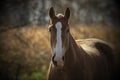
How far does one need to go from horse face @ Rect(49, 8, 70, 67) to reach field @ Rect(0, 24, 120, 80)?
360cm

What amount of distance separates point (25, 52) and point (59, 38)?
5.08 meters

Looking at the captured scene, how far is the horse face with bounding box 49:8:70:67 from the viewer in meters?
6.18

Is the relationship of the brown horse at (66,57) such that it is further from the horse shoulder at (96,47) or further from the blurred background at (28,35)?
the blurred background at (28,35)

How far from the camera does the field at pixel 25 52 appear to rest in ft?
33.4

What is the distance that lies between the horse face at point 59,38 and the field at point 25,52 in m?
3.60

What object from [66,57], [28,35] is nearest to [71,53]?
[66,57]

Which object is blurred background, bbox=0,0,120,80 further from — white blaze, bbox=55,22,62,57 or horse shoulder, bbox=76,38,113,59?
white blaze, bbox=55,22,62,57

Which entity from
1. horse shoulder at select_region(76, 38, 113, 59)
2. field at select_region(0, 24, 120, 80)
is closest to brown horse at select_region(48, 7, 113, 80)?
horse shoulder at select_region(76, 38, 113, 59)

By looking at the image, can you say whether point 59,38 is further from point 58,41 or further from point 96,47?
point 96,47

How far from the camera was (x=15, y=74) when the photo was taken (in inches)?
395

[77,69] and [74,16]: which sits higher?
[74,16]

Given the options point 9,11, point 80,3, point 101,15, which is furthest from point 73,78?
point 101,15

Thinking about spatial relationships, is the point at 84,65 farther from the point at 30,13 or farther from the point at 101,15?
the point at 101,15

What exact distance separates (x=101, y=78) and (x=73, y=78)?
1.55m
